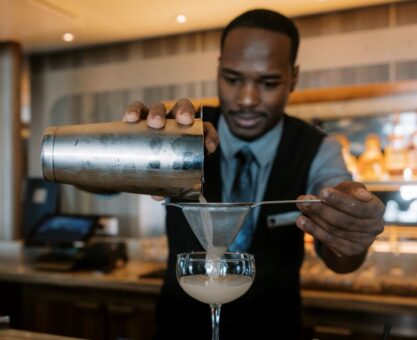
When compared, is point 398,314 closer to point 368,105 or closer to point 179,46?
point 368,105

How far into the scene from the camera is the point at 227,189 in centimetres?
194

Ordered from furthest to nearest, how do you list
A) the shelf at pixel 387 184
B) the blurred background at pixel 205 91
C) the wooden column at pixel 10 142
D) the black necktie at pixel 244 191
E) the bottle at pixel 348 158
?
1. the wooden column at pixel 10 142
2. the bottle at pixel 348 158
3. the shelf at pixel 387 184
4. the blurred background at pixel 205 91
5. the black necktie at pixel 244 191

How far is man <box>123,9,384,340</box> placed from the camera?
72.5 inches

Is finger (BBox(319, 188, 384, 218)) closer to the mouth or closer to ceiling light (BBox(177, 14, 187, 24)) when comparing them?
the mouth

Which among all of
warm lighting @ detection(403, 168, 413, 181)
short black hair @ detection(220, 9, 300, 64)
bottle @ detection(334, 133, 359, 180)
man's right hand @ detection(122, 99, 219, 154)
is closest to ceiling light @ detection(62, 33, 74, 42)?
bottle @ detection(334, 133, 359, 180)

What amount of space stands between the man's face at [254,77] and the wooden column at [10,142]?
306 centimetres

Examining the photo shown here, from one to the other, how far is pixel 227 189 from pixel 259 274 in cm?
34

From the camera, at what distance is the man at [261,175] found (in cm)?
184

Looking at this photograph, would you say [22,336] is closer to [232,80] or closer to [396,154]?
[232,80]

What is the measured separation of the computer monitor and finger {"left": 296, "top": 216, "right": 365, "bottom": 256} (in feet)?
7.72

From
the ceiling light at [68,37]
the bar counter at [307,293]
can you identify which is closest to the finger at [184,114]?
the bar counter at [307,293]

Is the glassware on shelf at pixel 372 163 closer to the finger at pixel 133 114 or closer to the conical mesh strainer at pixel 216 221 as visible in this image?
the conical mesh strainer at pixel 216 221

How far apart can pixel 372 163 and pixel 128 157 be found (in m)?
2.43

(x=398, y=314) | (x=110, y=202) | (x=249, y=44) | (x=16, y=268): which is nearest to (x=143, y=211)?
(x=110, y=202)
